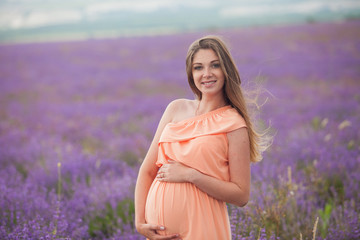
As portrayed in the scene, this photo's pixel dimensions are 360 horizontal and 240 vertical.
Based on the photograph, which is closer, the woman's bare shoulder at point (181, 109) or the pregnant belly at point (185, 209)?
the pregnant belly at point (185, 209)

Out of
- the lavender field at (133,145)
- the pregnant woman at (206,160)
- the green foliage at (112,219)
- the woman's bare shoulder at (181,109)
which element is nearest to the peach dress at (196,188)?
the pregnant woman at (206,160)

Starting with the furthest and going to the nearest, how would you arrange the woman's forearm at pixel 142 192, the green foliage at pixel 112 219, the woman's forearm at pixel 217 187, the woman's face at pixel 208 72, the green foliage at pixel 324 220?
the green foliage at pixel 112 219, the green foliage at pixel 324 220, the woman's forearm at pixel 142 192, the woman's face at pixel 208 72, the woman's forearm at pixel 217 187

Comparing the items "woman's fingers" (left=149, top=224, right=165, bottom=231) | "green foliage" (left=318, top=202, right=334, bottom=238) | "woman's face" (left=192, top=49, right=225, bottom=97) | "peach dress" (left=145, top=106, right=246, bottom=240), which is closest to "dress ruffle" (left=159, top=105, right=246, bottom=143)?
"peach dress" (left=145, top=106, right=246, bottom=240)

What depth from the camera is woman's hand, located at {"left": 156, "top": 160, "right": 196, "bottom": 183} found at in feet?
4.92

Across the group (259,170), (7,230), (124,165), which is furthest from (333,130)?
(7,230)

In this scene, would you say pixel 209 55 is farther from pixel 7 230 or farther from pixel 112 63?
pixel 112 63

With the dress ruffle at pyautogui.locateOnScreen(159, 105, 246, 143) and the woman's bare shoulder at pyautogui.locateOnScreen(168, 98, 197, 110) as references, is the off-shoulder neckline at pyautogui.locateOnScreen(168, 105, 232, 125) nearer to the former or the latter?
the dress ruffle at pyautogui.locateOnScreen(159, 105, 246, 143)

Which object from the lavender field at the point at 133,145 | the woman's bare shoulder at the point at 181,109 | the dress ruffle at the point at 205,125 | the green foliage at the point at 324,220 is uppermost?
the woman's bare shoulder at the point at 181,109

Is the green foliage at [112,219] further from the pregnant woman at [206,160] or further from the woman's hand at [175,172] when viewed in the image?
the woman's hand at [175,172]

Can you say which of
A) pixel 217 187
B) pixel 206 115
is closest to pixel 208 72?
pixel 206 115

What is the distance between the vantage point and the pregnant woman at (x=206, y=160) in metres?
1.49

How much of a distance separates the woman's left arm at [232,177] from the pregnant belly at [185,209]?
0.05m

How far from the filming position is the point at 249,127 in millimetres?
1609

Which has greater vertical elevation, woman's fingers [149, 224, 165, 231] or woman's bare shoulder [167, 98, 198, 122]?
woman's bare shoulder [167, 98, 198, 122]
